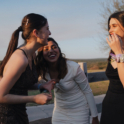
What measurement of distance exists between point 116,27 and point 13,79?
1.37 m

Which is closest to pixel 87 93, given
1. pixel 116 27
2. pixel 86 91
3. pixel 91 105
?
pixel 86 91

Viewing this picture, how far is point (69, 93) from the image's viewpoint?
232 cm

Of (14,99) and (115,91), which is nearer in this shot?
(14,99)

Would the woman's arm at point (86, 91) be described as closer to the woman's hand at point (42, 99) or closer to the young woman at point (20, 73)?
the young woman at point (20, 73)

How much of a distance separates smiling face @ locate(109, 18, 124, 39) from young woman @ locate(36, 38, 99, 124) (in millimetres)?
668


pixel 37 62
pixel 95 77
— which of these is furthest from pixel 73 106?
pixel 95 77

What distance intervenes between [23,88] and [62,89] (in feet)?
2.45

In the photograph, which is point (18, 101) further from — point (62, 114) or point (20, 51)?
point (62, 114)

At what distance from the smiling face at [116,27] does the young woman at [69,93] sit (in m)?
0.67

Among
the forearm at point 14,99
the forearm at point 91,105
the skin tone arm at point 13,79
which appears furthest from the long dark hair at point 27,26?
the forearm at point 91,105

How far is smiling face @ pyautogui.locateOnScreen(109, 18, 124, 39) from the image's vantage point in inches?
81.3

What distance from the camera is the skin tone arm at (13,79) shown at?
56.2 inches

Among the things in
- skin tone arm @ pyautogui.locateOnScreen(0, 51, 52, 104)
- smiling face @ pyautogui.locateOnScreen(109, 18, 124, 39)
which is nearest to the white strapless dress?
smiling face @ pyautogui.locateOnScreen(109, 18, 124, 39)

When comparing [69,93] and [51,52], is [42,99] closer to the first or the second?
[69,93]
